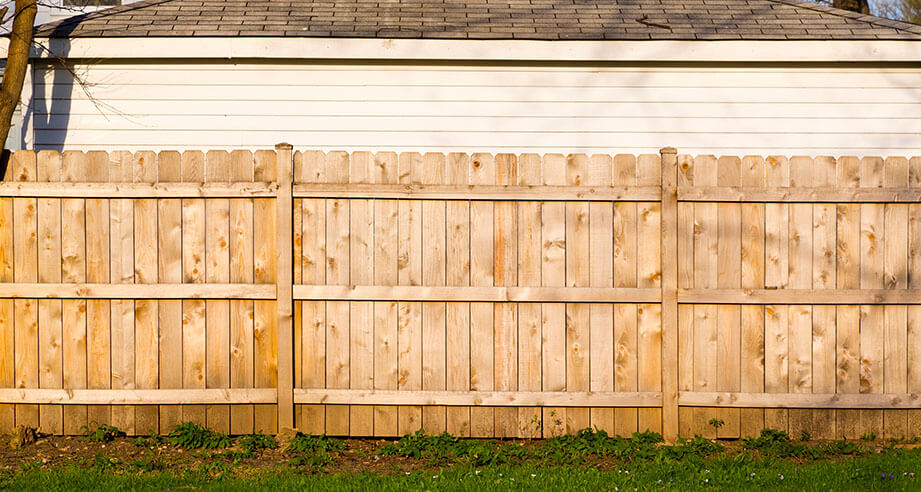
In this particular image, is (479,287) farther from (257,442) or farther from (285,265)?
(257,442)

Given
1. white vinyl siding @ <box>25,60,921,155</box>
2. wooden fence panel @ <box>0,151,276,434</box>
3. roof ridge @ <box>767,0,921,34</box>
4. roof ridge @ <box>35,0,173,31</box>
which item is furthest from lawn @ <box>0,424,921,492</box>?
roof ridge @ <box>767,0,921,34</box>

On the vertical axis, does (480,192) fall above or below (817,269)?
above

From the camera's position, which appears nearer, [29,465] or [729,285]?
[29,465]

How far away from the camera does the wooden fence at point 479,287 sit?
5.19 m

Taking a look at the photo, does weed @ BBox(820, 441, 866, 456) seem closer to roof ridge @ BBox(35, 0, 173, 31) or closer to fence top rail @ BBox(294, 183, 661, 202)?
fence top rail @ BBox(294, 183, 661, 202)

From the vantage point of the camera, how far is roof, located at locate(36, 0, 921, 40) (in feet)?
24.2

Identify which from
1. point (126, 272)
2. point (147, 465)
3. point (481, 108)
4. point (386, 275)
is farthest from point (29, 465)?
point (481, 108)

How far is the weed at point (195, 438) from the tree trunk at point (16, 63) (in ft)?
8.07

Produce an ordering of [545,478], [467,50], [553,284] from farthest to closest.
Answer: [467,50] < [553,284] < [545,478]

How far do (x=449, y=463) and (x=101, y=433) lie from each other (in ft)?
7.39

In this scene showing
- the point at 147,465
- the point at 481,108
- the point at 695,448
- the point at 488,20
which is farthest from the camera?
the point at 488,20

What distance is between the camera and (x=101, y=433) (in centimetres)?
525

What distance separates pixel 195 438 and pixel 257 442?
1.30ft

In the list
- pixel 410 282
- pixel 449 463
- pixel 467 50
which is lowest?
pixel 449 463
